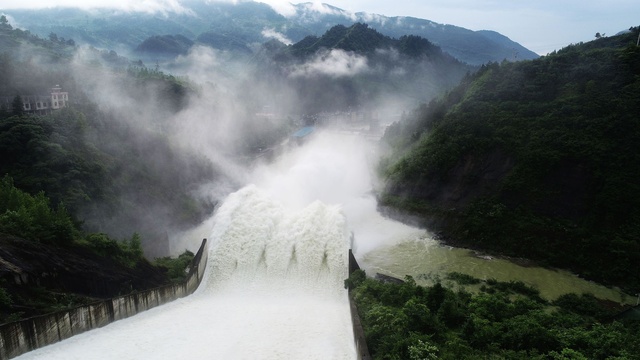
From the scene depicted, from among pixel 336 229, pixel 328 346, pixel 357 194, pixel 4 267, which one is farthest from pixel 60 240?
pixel 357 194

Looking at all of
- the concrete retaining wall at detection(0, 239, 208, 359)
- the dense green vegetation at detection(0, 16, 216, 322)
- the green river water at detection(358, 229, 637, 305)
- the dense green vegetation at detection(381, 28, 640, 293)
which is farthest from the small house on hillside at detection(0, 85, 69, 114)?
the green river water at detection(358, 229, 637, 305)

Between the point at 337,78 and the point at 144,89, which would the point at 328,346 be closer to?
the point at 144,89

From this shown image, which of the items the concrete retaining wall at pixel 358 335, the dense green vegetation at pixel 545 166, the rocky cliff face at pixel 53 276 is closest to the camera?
the concrete retaining wall at pixel 358 335

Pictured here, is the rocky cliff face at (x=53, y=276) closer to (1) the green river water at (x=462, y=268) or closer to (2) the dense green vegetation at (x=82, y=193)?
(2) the dense green vegetation at (x=82, y=193)

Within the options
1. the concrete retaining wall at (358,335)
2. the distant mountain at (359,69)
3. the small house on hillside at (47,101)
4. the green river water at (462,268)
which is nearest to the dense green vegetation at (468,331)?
the concrete retaining wall at (358,335)

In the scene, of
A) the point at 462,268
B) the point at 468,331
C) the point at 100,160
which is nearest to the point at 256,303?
the point at 468,331

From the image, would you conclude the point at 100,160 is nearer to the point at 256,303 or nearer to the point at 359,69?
the point at 256,303
